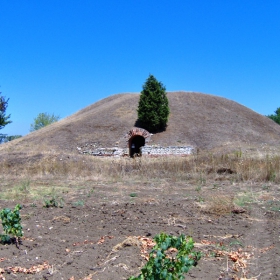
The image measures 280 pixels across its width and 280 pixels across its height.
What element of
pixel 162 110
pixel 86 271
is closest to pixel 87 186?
pixel 86 271

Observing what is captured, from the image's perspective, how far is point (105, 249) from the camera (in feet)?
17.1

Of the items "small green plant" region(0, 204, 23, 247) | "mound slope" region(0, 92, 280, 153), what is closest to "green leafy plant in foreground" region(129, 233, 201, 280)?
"small green plant" region(0, 204, 23, 247)

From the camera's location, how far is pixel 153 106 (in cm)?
Result: 2544

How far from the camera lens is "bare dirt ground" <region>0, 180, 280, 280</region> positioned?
14.9 feet

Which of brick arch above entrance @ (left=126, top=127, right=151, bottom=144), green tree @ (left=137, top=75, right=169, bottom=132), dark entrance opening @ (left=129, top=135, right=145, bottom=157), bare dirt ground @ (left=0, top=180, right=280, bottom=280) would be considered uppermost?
green tree @ (left=137, top=75, right=169, bottom=132)

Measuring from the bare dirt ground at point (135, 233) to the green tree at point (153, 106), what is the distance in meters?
15.8

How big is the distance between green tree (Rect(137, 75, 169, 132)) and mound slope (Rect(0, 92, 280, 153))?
859mm

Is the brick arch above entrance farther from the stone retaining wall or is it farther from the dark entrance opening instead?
the dark entrance opening

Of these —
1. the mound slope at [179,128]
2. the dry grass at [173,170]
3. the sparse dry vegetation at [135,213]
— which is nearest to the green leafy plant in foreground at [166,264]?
the sparse dry vegetation at [135,213]

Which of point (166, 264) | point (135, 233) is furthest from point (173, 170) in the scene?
→ point (166, 264)

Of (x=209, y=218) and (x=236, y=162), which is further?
(x=236, y=162)

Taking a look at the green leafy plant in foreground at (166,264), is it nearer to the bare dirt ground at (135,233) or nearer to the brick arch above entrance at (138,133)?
the bare dirt ground at (135,233)

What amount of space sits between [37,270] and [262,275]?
102 inches

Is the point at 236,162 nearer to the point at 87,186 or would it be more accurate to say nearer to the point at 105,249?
the point at 87,186
